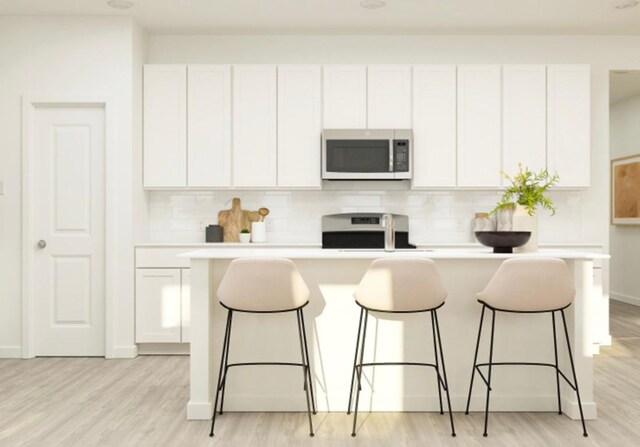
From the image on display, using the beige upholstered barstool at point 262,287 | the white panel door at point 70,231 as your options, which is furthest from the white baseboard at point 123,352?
the beige upholstered barstool at point 262,287

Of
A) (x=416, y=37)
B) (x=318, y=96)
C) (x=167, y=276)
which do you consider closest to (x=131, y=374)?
(x=167, y=276)

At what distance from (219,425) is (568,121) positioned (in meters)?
3.87

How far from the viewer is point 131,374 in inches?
167

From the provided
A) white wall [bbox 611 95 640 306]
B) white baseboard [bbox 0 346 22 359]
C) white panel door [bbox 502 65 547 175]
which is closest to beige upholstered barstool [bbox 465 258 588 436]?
white panel door [bbox 502 65 547 175]

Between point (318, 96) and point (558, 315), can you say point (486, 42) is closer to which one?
point (318, 96)

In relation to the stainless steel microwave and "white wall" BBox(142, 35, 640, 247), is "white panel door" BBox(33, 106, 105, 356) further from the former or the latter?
the stainless steel microwave

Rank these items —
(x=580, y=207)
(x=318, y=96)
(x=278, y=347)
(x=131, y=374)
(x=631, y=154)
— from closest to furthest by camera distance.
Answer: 1. (x=278, y=347)
2. (x=131, y=374)
3. (x=318, y=96)
4. (x=580, y=207)
5. (x=631, y=154)

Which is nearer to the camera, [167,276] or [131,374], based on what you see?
[131,374]

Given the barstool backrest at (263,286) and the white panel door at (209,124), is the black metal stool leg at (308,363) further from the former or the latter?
the white panel door at (209,124)

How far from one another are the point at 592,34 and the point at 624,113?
9.11 ft

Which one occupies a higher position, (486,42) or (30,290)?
(486,42)

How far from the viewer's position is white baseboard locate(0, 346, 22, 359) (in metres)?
4.77

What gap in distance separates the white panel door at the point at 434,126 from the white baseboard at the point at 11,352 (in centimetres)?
357

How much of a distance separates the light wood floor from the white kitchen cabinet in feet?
5.93
